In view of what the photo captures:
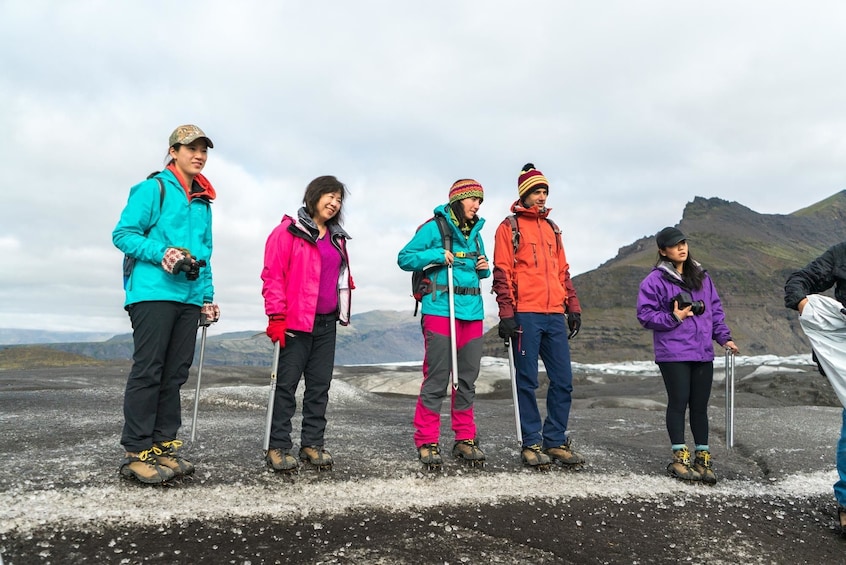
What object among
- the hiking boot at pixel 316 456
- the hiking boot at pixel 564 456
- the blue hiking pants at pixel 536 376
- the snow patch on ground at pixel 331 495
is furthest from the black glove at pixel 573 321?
the hiking boot at pixel 316 456

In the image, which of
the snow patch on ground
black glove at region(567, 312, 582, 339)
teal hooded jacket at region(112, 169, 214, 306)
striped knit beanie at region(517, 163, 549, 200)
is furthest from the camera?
black glove at region(567, 312, 582, 339)

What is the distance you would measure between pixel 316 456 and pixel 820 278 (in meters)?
4.71

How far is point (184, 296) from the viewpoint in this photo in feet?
15.4

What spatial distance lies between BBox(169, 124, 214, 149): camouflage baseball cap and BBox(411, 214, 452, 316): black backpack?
229 cm

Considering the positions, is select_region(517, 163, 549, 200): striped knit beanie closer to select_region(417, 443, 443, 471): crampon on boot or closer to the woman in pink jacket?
the woman in pink jacket

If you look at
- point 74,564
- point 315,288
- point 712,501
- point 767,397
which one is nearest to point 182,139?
point 315,288

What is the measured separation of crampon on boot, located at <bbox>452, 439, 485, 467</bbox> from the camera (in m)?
5.57

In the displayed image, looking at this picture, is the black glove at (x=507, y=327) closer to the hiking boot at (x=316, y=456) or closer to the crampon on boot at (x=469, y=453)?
the crampon on boot at (x=469, y=453)

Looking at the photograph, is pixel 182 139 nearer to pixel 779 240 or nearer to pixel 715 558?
pixel 715 558

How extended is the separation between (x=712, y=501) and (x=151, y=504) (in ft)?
15.1

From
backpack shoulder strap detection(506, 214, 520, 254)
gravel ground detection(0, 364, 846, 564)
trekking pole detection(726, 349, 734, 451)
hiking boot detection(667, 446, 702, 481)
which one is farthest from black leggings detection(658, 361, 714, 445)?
backpack shoulder strap detection(506, 214, 520, 254)

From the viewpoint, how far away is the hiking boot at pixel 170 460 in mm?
4512

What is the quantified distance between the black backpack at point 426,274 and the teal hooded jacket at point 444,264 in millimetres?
33

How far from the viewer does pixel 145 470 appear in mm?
4398
